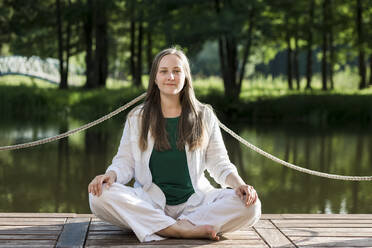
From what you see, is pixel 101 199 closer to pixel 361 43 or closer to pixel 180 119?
pixel 180 119

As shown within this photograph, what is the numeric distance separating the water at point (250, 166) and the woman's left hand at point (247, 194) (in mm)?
2957

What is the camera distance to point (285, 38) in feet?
75.4

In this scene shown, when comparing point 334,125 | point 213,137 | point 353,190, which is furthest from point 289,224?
point 334,125

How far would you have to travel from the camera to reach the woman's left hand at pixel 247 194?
343cm

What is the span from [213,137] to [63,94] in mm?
15024

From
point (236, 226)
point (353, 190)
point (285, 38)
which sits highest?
point (285, 38)

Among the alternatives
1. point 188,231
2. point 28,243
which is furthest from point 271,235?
point 28,243

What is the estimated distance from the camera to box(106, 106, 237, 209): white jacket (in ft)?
11.8

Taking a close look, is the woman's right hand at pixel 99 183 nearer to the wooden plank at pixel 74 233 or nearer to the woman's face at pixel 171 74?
the wooden plank at pixel 74 233

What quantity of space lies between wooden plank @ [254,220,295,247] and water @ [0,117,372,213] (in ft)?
8.38

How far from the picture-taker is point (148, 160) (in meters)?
3.60

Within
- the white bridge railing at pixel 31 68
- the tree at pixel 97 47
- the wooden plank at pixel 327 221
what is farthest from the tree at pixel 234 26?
the wooden plank at pixel 327 221

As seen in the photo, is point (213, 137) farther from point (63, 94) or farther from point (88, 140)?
point (63, 94)

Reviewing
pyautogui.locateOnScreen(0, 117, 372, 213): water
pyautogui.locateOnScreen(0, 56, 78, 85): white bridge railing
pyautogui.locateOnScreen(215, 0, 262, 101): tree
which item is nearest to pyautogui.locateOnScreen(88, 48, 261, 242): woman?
pyautogui.locateOnScreen(0, 117, 372, 213): water
